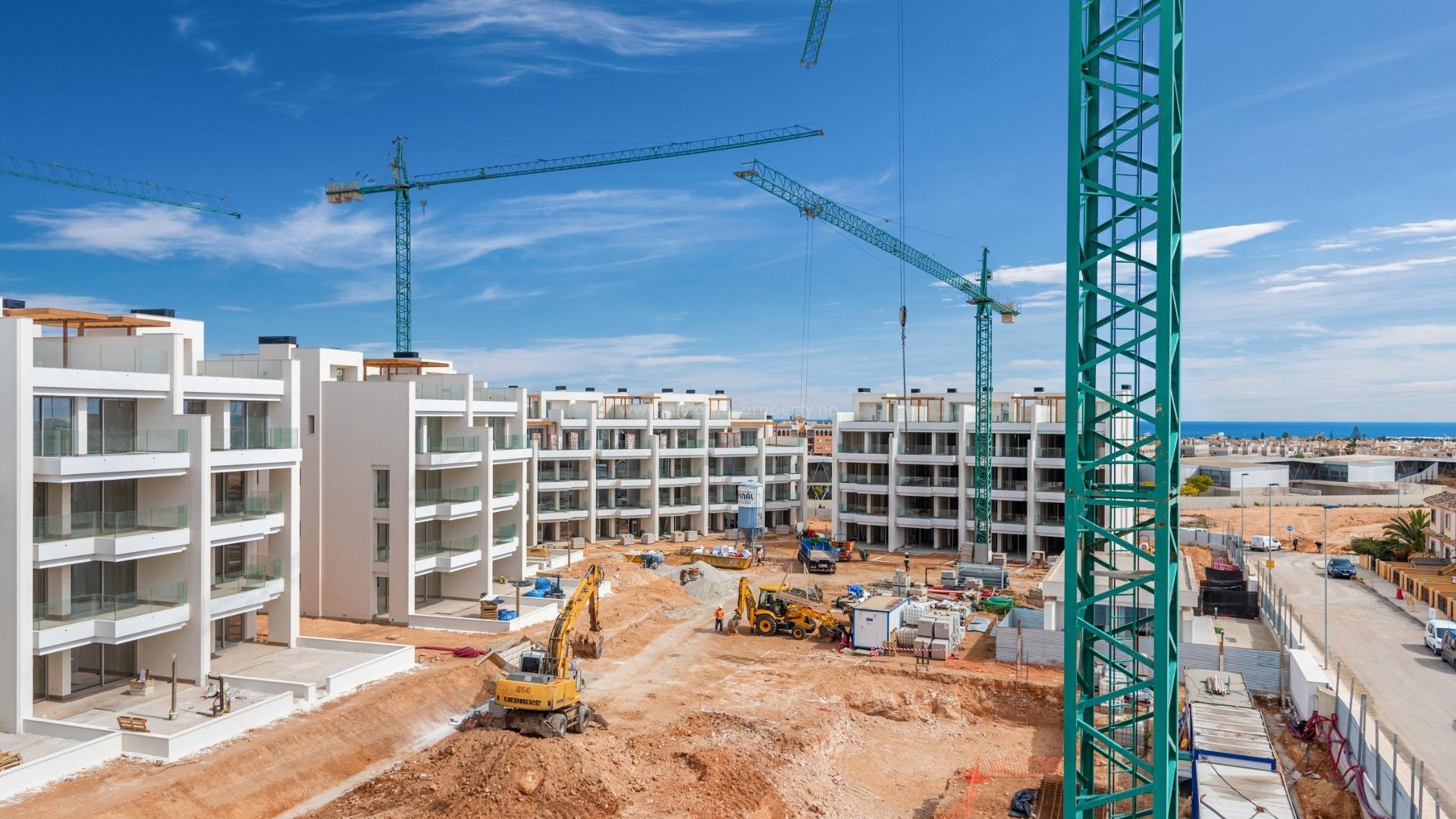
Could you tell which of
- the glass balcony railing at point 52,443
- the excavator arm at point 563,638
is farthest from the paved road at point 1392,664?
the glass balcony railing at point 52,443

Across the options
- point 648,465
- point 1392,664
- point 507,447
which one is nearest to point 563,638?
point 507,447

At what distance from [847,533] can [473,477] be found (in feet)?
120

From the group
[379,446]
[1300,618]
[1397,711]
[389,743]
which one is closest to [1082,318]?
[389,743]

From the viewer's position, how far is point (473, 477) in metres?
45.8

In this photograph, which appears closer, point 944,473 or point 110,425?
point 110,425

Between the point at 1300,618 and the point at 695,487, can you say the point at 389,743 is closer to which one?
the point at 1300,618

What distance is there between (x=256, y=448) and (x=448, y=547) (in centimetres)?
1230

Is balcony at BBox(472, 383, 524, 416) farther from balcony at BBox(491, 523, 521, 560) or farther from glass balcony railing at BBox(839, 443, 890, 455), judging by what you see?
glass balcony railing at BBox(839, 443, 890, 455)

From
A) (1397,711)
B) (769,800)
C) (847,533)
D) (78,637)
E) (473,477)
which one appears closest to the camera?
(769,800)

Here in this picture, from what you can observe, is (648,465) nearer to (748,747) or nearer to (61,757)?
(748,747)

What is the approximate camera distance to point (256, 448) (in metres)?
33.2

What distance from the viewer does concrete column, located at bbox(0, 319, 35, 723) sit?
25.3 metres

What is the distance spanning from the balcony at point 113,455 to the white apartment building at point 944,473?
165ft

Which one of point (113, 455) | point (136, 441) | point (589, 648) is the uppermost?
point (136, 441)
